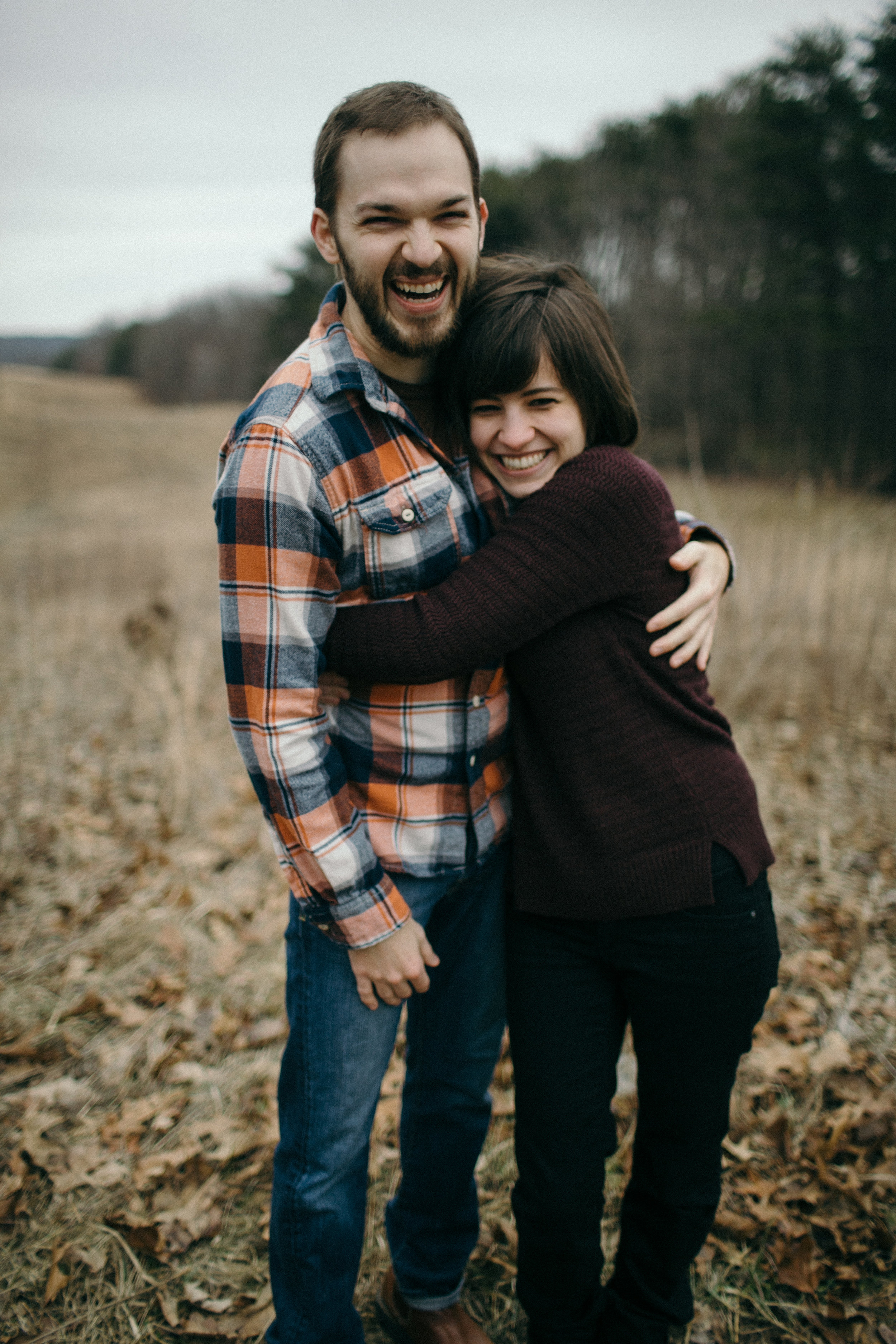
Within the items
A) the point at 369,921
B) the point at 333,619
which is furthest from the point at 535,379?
the point at 369,921

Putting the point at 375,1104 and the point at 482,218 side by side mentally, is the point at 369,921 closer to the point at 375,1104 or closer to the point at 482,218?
the point at 375,1104

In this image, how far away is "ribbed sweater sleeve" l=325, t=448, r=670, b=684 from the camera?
4.61 feet

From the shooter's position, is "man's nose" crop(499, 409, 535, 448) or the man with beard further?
"man's nose" crop(499, 409, 535, 448)

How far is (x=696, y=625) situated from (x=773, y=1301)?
177 cm

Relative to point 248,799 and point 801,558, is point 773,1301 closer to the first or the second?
point 248,799

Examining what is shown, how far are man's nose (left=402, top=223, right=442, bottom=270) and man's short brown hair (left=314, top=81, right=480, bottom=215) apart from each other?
0.50ft

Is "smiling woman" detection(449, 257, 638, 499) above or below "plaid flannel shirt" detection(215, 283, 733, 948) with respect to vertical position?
above

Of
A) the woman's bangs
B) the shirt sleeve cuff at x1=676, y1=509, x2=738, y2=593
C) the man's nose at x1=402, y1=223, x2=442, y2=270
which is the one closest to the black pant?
the shirt sleeve cuff at x1=676, y1=509, x2=738, y2=593

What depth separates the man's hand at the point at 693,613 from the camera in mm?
1509

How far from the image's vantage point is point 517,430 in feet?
4.96

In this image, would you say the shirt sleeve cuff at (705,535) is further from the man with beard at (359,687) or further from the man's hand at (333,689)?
the man's hand at (333,689)

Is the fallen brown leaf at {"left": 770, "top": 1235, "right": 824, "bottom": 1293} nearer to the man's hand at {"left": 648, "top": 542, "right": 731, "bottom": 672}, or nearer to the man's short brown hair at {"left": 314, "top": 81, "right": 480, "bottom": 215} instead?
the man's hand at {"left": 648, "top": 542, "right": 731, "bottom": 672}

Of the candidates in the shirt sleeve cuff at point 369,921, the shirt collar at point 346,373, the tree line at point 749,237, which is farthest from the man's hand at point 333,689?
the tree line at point 749,237

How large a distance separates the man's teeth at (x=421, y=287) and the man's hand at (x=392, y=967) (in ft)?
3.83
